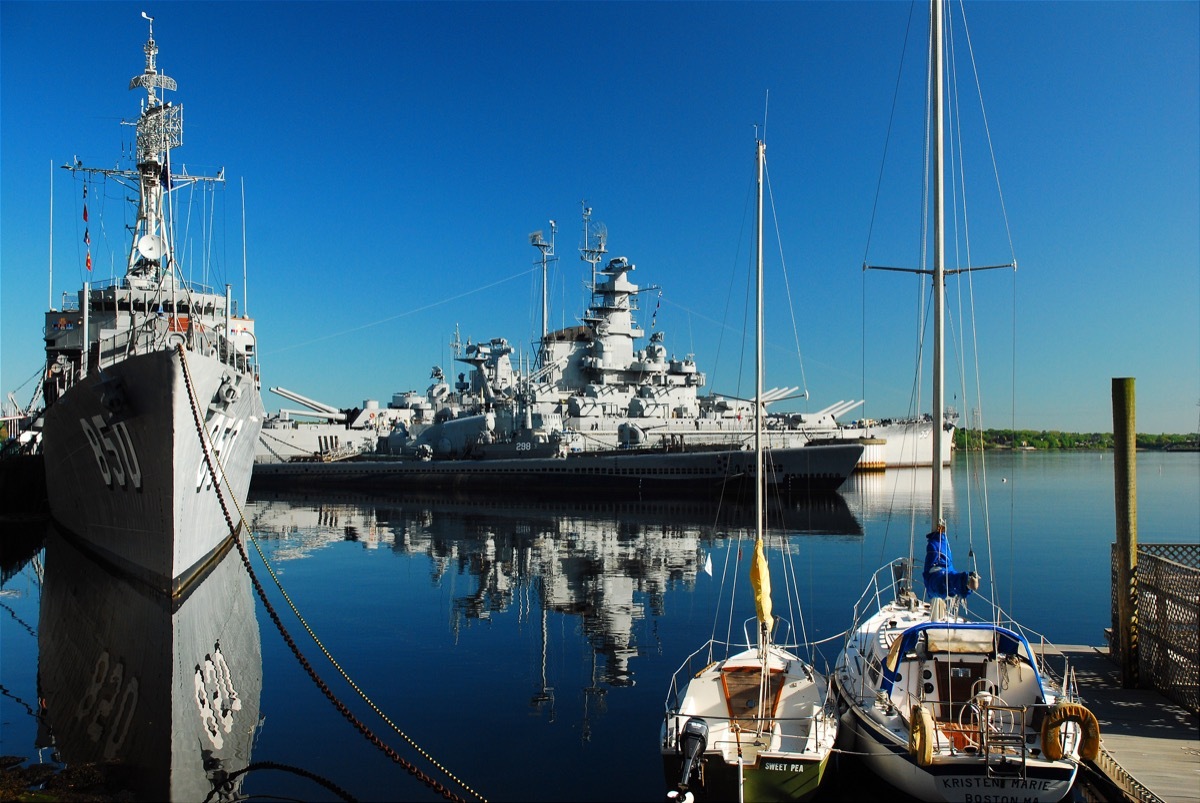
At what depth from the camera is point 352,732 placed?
33.0 ft

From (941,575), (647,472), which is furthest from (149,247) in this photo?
(647,472)

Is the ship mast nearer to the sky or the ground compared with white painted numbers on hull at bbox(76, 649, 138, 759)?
nearer to the sky

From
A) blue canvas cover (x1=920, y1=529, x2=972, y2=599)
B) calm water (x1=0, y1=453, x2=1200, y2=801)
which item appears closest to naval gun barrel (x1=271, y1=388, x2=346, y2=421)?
calm water (x1=0, y1=453, x2=1200, y2=801)

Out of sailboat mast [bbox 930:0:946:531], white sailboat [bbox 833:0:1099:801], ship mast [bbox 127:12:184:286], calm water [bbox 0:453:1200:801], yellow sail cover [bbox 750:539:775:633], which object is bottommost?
calm water [bbox 0:453:1200:801]

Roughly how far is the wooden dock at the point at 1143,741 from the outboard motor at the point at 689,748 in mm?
3723

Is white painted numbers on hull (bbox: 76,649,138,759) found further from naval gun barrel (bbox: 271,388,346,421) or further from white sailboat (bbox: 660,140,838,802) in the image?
naval gun barrel (bbox: 271,388,346,421)

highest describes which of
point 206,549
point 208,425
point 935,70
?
point 935,70

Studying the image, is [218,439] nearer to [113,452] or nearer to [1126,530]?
[113,452]

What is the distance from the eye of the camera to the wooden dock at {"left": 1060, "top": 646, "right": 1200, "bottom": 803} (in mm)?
7246

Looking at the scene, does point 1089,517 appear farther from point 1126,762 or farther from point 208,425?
point 208,425

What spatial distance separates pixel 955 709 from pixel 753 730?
6.68 feet

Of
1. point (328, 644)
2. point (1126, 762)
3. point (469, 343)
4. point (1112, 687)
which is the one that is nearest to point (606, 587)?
point (328, 644)

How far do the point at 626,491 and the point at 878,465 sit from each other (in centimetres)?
3055

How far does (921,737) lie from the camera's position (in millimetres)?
7289
